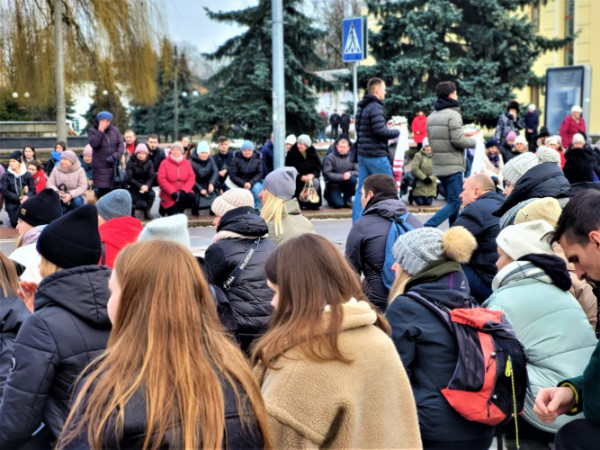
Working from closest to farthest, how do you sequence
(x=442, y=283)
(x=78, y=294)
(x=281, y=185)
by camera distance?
(x=78, y=294)
(x=442, y=283)
(x=281, y=185)

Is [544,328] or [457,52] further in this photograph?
[457,52]

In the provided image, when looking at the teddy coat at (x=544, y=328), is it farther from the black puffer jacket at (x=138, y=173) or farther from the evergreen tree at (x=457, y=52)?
the evergreen tree at (x=457, y=52)

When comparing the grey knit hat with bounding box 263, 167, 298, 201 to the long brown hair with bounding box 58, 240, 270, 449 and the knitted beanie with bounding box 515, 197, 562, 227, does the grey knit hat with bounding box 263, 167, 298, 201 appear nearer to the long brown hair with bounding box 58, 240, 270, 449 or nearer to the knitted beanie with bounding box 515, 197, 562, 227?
the knitted beanie with bounding box 515, 197, 562, 227

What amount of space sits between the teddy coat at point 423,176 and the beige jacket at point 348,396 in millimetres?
15220

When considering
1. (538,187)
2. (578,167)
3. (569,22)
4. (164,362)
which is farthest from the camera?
(569,22)

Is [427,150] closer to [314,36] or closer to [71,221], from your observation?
[314,36]

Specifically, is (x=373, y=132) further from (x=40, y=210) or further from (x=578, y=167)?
(x=40, y=210)

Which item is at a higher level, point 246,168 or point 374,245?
point 246,168

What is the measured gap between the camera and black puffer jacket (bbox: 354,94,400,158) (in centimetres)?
1176

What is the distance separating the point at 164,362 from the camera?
2.50 meters

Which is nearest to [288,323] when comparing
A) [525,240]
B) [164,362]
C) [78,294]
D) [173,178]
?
[164,362]

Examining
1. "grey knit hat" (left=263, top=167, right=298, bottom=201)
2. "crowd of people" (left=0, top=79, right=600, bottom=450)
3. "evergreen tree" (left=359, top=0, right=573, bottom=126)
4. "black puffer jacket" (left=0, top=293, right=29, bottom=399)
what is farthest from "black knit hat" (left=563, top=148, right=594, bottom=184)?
"evergreen tree" (left=359, top=0, right=573, bottom=126)

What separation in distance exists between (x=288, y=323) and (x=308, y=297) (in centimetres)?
12

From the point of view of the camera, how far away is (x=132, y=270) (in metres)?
2.64
